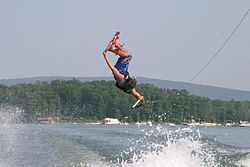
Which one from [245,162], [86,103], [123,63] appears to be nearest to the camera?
[123,63]

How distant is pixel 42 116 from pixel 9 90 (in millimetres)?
7575

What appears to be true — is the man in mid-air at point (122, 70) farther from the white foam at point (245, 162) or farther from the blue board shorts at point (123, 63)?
the white foam at point (245, 162)

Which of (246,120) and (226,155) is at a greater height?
(246,120)

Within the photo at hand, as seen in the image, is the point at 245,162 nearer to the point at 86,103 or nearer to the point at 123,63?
the point at 123,63

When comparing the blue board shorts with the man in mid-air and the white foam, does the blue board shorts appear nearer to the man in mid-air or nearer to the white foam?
the man in mid-air

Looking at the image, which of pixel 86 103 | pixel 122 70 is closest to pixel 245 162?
pixel 122 70

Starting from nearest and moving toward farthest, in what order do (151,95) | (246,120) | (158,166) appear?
(158,166), (151,95), (246,120)

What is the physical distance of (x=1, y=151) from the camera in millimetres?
25750

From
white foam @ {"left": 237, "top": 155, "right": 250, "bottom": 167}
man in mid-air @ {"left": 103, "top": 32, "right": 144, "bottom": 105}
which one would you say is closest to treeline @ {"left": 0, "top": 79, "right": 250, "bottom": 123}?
white foam @ {"left": 237, "top": 155, "right": 250, "bottom": 167}

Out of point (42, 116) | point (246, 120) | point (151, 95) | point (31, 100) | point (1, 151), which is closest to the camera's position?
point (1, 151)

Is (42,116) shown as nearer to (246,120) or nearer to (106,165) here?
(246,120)

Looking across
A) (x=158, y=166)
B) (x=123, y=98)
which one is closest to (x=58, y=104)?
(x=123, y=98)

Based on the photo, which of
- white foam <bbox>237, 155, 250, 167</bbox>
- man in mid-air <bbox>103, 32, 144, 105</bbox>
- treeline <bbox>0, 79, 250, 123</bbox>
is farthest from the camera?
treeline <bbox>0, 79, 250, 123</bbox>

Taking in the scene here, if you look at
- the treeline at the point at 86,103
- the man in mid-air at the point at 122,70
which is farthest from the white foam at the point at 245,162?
the treeline at the point at 86,103
